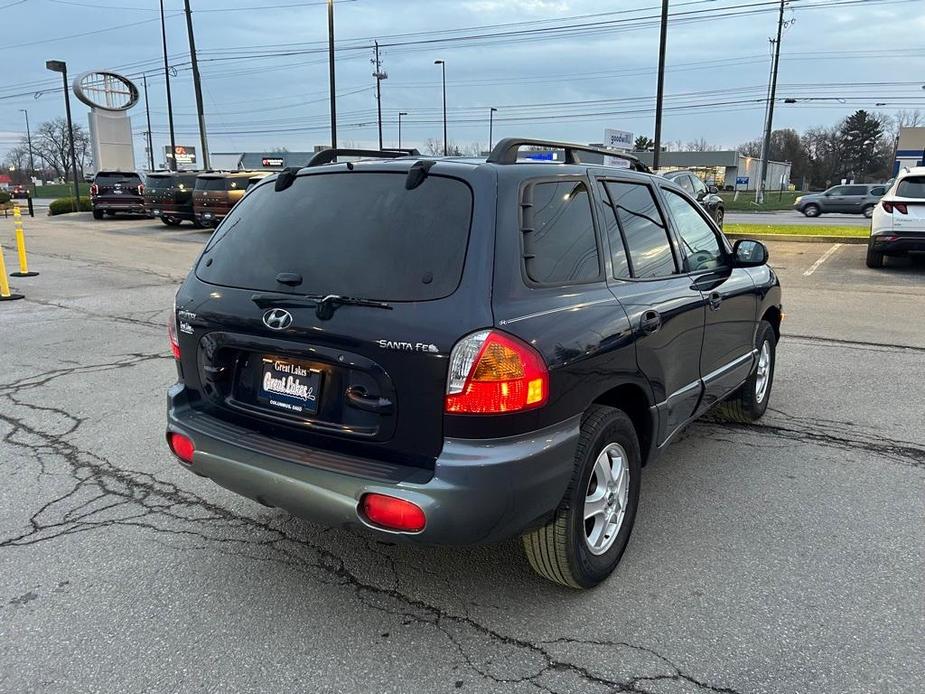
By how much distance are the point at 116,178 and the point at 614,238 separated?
92.6 ft

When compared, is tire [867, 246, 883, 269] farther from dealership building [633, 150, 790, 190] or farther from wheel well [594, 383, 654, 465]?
dealership building [633, 150, 790, 190]

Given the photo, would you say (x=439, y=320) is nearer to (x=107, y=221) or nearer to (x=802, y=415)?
(x=802, y=415)

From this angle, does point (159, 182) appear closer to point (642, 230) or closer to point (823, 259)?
point (823, 259)

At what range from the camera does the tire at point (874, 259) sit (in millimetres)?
12922

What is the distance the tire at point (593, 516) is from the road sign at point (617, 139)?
24212 mm

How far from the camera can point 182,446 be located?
3096mm

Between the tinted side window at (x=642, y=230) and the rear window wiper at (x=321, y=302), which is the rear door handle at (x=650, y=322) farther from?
the rear window wiper at (x=321, y=302)

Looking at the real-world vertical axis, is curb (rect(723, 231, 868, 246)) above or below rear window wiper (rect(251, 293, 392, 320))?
below

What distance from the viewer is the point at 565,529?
2.74m

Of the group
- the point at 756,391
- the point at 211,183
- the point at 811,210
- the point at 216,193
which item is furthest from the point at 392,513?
the point at 811,210

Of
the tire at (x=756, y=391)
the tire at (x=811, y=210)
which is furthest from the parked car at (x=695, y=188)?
the tire at (x=811, y=210)

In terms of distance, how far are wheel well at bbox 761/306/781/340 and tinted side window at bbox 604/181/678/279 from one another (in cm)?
164

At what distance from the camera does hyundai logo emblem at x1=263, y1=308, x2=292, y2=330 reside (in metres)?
2.74

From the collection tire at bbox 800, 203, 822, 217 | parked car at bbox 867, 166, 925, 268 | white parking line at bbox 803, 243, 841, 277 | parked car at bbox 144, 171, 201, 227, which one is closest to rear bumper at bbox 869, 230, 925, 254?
parked car at bbox 867, 166, 925, 268
